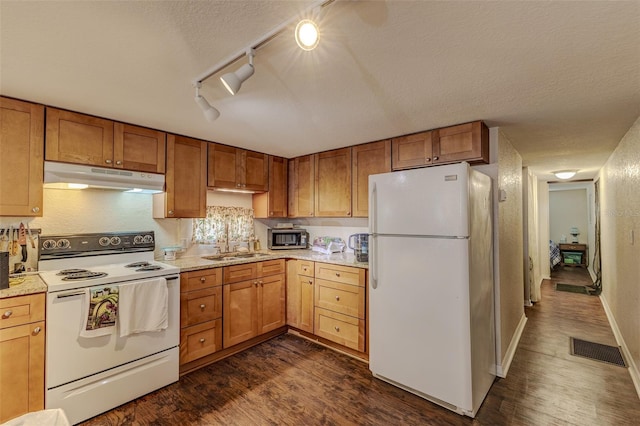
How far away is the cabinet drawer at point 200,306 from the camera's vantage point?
2.51 meters

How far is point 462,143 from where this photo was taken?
2.44 meters

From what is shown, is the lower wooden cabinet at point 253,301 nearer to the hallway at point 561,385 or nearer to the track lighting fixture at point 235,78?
the track lighting fixture at point 235,78

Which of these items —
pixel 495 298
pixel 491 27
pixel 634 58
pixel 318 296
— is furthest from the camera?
pixel 318 296

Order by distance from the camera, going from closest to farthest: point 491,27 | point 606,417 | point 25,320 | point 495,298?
point 491,27
point 25,320
point 606,417
point 495,298

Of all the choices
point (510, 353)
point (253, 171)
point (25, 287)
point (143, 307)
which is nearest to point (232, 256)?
point (253, 171)

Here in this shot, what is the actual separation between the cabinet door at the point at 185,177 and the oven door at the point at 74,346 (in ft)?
3.50

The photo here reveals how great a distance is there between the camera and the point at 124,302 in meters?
2.08

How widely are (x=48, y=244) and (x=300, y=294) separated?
2292 mm

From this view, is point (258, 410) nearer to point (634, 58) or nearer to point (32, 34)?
point (32, 34)

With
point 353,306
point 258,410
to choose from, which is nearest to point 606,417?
point 353,306

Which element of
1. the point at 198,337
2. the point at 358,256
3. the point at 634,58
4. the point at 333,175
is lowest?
the point at 198,337

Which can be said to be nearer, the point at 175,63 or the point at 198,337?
the point at 175,63

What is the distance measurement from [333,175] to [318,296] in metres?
1.41

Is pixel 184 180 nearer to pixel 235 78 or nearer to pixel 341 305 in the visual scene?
pixel 235 78
